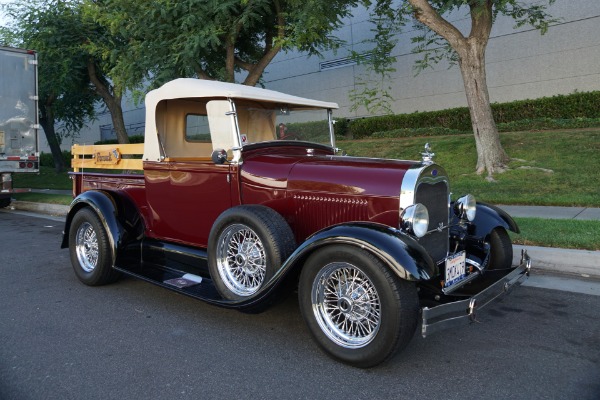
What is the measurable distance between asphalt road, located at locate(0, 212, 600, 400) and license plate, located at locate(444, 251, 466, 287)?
0.44m

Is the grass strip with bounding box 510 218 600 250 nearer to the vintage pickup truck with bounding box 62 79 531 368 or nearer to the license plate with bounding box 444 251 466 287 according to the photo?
the vintage pickup truck with bounding box 62 79 531 368

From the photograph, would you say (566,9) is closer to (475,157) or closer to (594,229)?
(475,157)

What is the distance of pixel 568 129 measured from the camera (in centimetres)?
1245

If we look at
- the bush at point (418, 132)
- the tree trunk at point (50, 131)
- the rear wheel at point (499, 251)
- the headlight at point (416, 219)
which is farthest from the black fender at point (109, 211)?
the tree trunk at point (50, 131)

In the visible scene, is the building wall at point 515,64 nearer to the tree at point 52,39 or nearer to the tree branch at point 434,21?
the tree branch at point 434,21

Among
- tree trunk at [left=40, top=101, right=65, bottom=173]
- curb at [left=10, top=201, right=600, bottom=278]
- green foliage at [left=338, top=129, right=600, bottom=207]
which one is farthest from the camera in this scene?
tree trunk at [left=40, top=101, right=65, bottom=173]

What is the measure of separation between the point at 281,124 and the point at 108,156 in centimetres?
211

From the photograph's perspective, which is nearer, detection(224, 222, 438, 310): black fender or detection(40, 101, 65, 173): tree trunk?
detection(224, 222, 438, 310): black fender

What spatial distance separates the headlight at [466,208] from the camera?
414 centimetres

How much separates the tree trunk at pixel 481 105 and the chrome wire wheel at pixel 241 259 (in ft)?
25.5

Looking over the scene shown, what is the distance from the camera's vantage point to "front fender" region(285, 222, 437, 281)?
9.59 feet

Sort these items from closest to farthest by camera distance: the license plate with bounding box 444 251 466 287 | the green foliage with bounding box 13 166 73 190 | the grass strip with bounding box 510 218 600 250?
the license plate with bounding box 444 251 466 287
the grass strip with bounding box 510 218 600 250
the green foliage with bounding box 13 166 73 190

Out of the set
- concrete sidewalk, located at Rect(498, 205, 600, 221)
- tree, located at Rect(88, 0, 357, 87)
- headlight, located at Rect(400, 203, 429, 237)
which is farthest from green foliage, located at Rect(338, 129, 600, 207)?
headlight, located at Rect(400, 203, 429, 237)

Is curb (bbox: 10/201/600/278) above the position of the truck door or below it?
below
